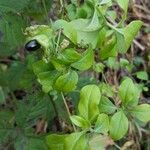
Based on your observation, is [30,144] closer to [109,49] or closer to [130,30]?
[109,49]

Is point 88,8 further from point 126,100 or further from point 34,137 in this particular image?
point 34,137

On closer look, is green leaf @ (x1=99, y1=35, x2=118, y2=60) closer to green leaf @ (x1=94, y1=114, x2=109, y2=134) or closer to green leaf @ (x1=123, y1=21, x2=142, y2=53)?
green leaf @ (x1=123, y1=21, x2=142, y2=53)

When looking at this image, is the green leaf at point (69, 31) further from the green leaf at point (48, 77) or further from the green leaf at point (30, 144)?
the green leaf at point (30, 144)

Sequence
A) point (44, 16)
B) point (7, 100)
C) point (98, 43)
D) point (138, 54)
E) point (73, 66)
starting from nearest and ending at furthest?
point (73, 66) < point (98, 43) < point (44, 16) < point (7, 100) < point (138, 54)

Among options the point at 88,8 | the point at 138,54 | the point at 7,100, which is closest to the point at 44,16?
the point at 88,8

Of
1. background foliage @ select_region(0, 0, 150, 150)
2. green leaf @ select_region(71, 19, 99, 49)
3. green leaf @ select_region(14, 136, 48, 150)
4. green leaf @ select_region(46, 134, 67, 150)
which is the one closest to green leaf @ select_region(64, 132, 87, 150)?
background foliage @ select_region(0, 0, 150, 150)
